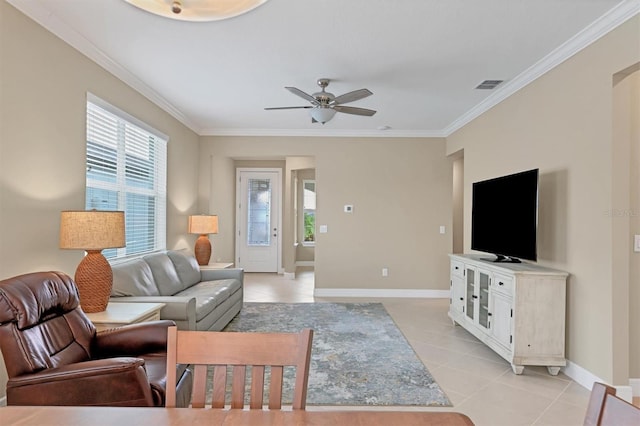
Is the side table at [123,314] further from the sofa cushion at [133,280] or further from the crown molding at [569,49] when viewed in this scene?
the crown molding at [569,49]

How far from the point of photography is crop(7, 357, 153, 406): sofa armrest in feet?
5.42

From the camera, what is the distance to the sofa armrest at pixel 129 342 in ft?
7.14

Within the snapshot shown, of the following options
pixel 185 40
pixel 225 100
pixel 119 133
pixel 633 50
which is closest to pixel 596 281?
pixel 633 50

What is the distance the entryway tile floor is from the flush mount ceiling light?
2619mm

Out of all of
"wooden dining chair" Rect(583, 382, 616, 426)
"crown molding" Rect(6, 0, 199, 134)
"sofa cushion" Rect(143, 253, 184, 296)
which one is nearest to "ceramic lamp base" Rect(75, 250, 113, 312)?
"sofa cushion" Rect(143, 253, 184, 296)

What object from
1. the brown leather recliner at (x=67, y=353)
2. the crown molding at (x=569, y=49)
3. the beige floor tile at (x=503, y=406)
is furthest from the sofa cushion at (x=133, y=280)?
the crown molding at (x=569, y=49)

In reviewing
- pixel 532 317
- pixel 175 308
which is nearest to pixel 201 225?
pixel 175 308

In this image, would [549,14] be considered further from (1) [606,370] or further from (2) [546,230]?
(1) [606,370]

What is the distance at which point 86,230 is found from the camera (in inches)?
103

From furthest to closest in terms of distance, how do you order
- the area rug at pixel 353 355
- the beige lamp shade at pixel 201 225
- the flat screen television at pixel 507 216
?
the beige lamp shade at pixel 201 225 < the flat screen television at pixel 507 216 < the area rug at pixel 353 355

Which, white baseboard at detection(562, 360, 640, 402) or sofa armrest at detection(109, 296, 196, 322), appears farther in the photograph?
sofa armrest at detection(109, 296, 196, 322)

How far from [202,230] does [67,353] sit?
3416 mm

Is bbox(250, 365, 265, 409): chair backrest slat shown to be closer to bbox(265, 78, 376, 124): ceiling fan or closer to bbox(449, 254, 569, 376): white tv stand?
bbox(449, 254, 569, 376): white tv stand

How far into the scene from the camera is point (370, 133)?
6117 mm
